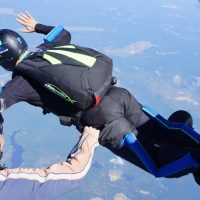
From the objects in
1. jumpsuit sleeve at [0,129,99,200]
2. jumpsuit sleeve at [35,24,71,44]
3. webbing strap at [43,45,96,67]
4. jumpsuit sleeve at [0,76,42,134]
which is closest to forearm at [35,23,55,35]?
jumpsuit sleeve at [35,24,71,44]

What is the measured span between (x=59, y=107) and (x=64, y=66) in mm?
580

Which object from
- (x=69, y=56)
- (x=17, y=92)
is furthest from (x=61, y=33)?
(x=17, y=92)

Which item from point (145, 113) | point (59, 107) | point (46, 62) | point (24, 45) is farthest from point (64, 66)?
point (145, 113)

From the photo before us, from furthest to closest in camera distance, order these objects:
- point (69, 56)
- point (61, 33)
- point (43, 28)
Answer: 1. point (43, 28)
2. point (61, 33)
3. point (69, 56)

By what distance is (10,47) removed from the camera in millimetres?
5469

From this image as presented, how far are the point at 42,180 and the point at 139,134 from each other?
2.43 metres

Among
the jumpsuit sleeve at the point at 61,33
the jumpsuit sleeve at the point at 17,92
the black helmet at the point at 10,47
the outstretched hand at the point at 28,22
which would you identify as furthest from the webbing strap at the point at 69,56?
the outstretched hand at the point at 28,22

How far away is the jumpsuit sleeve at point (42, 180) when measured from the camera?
10.6 ft

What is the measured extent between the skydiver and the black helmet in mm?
628

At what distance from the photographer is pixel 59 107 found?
5.23 m

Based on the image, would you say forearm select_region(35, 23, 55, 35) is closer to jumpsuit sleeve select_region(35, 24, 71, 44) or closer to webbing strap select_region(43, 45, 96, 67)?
jumpsuit sleeve select_region(35, 24, 71, 44)

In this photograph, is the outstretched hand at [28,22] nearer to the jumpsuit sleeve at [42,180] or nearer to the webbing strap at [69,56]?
the webbing strap at [69,56]

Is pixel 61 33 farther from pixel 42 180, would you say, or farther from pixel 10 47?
pixel 42 180

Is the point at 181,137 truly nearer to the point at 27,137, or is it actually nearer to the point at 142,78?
the point at 27,137
